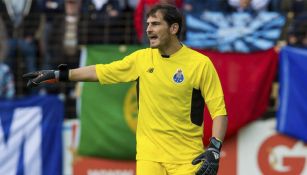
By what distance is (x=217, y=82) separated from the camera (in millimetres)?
6086

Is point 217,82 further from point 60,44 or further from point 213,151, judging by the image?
point 60,44

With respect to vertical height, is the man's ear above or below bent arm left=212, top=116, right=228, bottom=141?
above

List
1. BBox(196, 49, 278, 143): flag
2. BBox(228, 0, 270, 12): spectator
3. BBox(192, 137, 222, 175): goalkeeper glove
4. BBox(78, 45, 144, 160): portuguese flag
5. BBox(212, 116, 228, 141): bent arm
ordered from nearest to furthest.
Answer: BBox(192, 137, 222, 175): goalkeeper glove → BBox(212, 116, 228, 141): bent arm → BBox(196, 49, 278, 143): flag → BBox(78, 45, 144, 160): portuguese flag → BBox(228, 0, 270, 12): spectator

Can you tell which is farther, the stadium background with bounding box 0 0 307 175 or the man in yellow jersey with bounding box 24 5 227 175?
the stadium background with bounding box 0 0 307 175

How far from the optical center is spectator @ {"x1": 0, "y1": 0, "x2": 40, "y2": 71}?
1016 centimetres

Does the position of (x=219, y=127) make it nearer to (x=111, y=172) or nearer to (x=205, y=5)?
(x=111, y=172)

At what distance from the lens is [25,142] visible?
387 inches

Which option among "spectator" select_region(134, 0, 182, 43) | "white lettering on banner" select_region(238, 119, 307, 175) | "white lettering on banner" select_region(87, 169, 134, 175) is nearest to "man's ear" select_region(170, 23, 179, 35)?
"spectator" select_region(134, 0, 182, 43)

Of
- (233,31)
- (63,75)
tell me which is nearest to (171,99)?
(63,75)

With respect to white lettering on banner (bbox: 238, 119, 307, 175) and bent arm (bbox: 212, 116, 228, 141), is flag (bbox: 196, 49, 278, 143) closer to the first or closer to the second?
white lettering on banner (bbox: 238, 119, 307, 175)

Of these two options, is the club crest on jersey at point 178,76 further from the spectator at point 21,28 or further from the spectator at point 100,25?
the spectator at point 21,28

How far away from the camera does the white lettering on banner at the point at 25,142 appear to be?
32.1ft

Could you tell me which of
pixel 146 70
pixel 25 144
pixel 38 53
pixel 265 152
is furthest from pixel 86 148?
pixel 146 70

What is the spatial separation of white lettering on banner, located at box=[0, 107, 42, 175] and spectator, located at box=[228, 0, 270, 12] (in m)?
3.04
